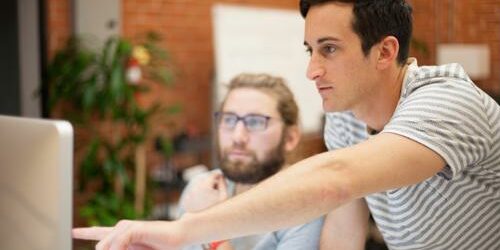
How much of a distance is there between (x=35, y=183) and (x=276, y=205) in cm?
45

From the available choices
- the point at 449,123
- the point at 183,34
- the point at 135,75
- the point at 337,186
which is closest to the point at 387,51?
the point at 449,123

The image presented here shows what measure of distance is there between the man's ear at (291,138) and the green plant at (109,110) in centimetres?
190

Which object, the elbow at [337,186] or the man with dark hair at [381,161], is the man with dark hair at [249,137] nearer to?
the man with dark hair at [381,161]

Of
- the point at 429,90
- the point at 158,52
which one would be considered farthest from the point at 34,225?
the point at 158,52

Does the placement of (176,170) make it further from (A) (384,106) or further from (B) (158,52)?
(A) (384,106)

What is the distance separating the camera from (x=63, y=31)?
4031 mm

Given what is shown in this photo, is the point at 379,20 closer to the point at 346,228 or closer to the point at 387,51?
the point at 387,51

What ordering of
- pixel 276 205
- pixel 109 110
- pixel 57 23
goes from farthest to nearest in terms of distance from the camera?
pixel 57 23
pixel 109 110
pixel 276 205

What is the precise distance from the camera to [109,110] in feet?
12.0

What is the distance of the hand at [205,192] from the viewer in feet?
4.89

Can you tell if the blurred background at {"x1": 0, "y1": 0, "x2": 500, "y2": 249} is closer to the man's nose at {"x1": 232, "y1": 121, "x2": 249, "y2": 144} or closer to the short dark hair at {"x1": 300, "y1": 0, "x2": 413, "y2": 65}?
the man's nose at {"x1": 232, "y1": 121, "x2": 249, "y2": 144}

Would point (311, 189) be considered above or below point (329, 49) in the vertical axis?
below

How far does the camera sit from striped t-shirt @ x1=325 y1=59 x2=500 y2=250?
919 mm

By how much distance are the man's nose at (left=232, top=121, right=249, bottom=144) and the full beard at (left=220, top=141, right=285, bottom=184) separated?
0.16ft
